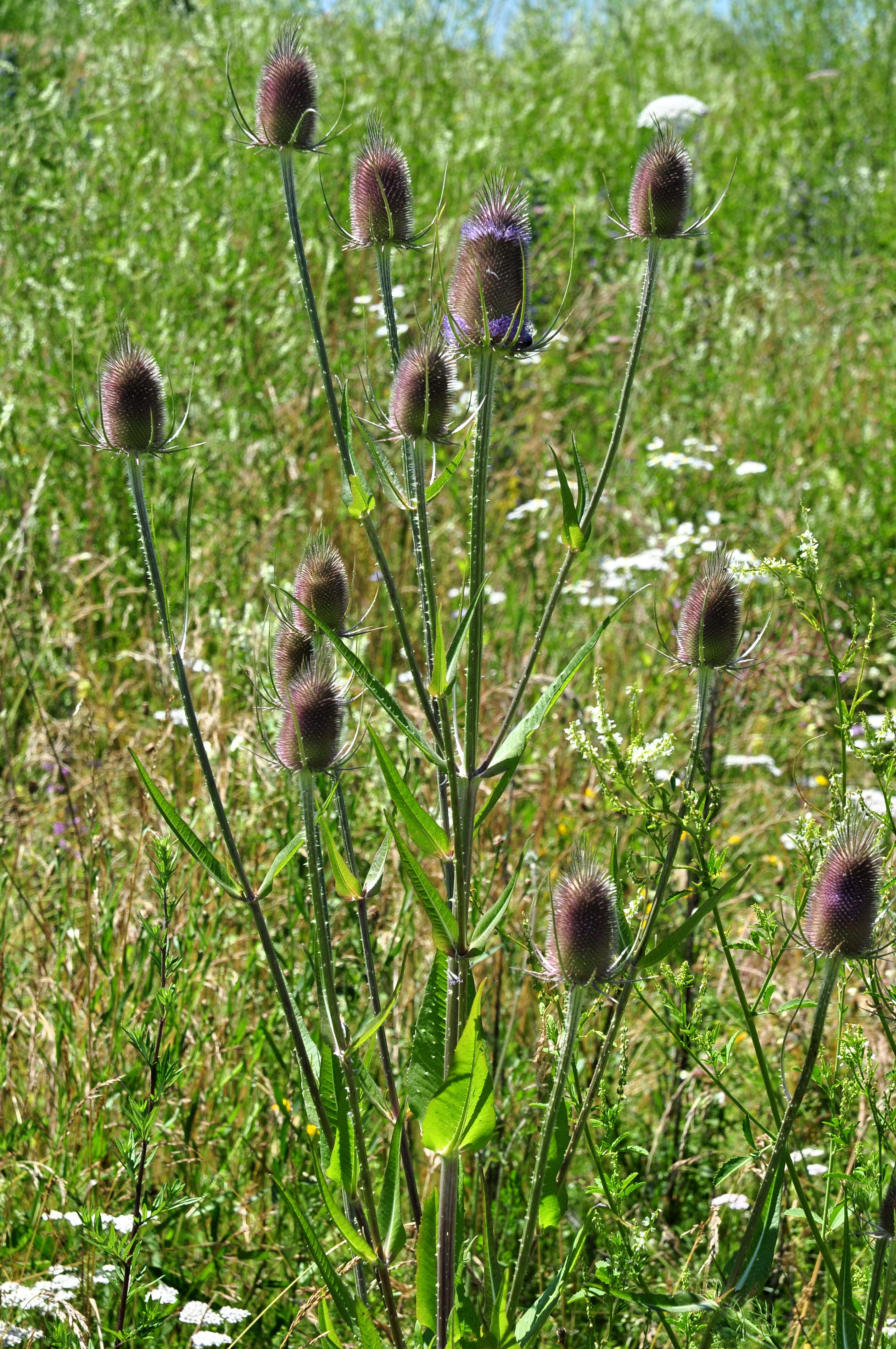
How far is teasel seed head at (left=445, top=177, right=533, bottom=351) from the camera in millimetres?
1624

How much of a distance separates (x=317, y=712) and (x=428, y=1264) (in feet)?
2.34

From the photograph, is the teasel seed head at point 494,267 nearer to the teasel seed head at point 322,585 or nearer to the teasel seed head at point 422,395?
the teasel seed head at point 422,395

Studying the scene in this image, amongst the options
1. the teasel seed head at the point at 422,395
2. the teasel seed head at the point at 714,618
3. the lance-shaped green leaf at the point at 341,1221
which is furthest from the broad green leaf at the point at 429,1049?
the teasel seed head at the point at 422,395

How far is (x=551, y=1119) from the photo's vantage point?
148 cm

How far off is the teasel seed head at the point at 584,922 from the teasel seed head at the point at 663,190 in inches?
36.2

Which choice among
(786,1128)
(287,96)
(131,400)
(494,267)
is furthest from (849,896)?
(287,96)

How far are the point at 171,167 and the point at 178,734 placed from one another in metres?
3.19

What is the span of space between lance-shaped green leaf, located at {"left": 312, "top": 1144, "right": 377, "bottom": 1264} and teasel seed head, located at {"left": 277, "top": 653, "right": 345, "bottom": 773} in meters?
0.49

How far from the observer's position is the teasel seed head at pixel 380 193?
5.85 feet

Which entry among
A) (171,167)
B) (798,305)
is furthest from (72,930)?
(798,305)

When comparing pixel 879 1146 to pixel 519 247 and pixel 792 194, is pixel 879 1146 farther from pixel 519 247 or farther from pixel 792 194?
pixel 792 194

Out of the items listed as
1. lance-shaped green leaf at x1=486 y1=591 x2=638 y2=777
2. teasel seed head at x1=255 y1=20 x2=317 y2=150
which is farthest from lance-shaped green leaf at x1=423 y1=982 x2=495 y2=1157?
teasel seed head at x1=255 y1=20 x2=317 y2=150

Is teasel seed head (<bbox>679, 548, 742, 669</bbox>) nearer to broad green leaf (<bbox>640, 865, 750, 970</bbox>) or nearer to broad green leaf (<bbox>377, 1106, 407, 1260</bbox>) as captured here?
broad green leaf (<bbox>640, 865, 750, 970</bbox>)

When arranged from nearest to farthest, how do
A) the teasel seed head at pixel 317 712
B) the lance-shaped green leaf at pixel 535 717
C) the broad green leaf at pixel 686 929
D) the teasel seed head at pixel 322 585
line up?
the broad green leaf at pixel 686 929, the lance-shaped green leaf at pixel 535 717, the teasel seed head at pixel 317 712, the teasel seed head at pixel 322 585
